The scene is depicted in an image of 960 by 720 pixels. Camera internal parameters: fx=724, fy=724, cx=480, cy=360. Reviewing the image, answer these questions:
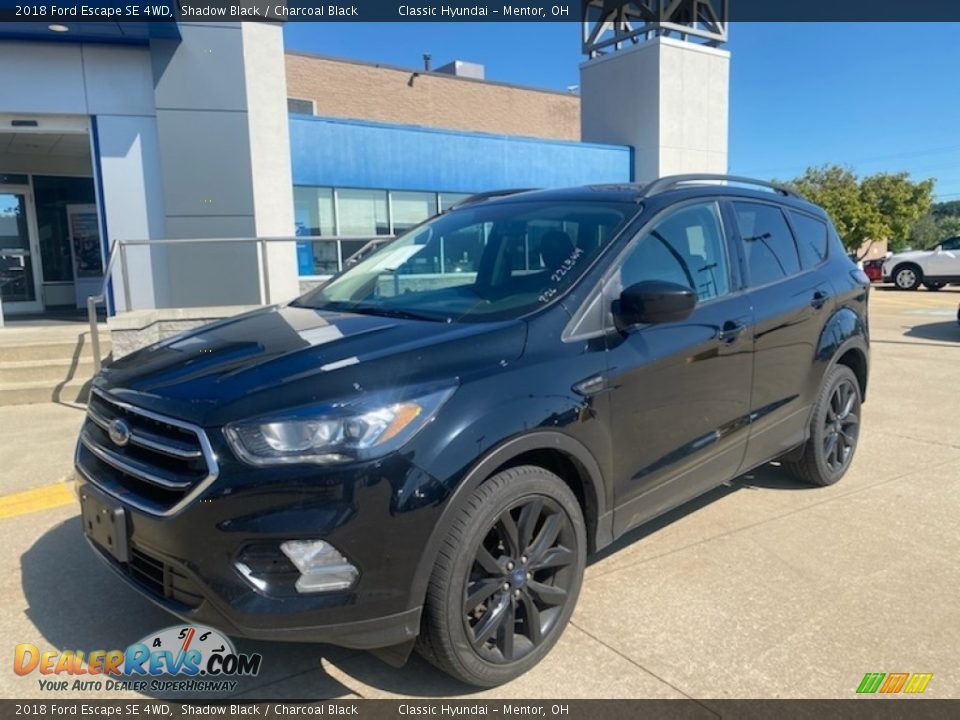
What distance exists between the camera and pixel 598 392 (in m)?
2.95

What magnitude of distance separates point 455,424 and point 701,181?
2359mm

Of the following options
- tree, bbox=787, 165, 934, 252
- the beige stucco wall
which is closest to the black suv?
the beige stucco wall

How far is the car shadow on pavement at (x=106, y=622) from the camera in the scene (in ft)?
8.99

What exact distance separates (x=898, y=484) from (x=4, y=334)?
9.90m

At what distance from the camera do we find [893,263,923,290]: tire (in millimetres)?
24328

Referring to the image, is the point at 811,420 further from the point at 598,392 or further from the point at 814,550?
the point at 598,392

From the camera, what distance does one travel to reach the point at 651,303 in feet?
9.70

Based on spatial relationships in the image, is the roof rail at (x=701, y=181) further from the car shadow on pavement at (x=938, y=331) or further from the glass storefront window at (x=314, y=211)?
the glass storefront window at (x=314, y=211)

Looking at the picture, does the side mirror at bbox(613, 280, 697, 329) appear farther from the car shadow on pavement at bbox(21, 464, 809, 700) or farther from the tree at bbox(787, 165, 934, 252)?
the tree at bbox(787, 165, 934, 252)

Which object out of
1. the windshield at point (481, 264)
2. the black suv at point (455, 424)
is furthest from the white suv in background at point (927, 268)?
the windshield at point (481, 264)

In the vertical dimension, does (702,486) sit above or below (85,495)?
below

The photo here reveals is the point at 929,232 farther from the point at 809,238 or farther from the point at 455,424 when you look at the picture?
the point at 455,424

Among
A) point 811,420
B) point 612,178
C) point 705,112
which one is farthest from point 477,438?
point 705,112

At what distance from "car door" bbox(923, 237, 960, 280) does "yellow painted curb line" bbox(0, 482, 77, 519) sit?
26150mm
